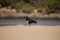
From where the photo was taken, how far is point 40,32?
5.58 ft

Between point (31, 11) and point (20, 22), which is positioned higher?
point (31, 11)

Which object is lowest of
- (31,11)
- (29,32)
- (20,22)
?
(29,32)

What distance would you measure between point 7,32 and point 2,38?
3.7 inches

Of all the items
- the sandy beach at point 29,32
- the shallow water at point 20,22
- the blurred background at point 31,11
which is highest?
the blurred background at point 31,11

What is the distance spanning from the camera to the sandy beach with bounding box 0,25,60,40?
5.54 ft

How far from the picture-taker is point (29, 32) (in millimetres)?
1700

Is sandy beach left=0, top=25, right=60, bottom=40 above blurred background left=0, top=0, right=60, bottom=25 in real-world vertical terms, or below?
below

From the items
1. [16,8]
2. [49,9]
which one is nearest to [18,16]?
[16,8]

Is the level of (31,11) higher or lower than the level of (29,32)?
higher

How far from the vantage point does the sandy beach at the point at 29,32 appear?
1689 mm

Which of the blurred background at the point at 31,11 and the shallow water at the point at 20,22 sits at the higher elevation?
the blurred background at the point at 31,11

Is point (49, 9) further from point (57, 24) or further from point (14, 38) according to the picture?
point (14, 38)

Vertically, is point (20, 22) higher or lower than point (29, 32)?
higher

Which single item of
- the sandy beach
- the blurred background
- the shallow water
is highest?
the blurred background
